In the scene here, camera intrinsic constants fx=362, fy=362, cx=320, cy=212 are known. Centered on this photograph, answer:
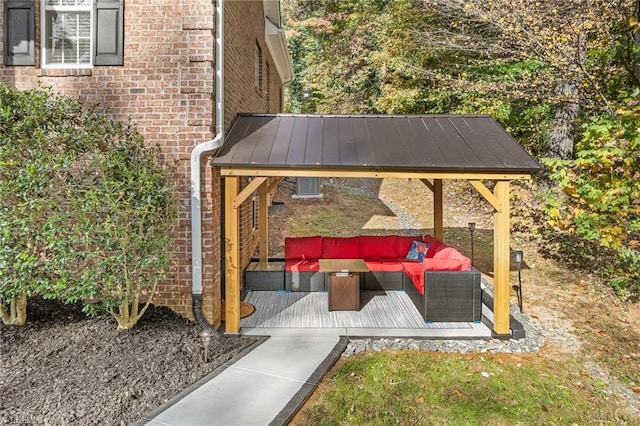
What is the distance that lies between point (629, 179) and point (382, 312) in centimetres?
434

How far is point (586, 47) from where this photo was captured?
865cm

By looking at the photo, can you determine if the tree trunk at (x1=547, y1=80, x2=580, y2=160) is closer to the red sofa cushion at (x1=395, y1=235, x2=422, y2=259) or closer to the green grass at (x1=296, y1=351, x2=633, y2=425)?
the red sofa cushion at (x1=395, y1=235, x2=422, y2=259)

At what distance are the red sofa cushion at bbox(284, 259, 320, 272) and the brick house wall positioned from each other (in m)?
2.19

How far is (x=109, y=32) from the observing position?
18.0ft

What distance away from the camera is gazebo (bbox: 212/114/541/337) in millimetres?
5289

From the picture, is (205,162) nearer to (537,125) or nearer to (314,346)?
(314,346)

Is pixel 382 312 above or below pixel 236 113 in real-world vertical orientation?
below

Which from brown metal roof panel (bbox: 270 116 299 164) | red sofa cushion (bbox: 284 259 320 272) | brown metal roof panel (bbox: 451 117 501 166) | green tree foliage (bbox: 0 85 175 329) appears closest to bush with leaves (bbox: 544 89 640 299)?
brown metal roof panel (bbox: 451 117 501 166)

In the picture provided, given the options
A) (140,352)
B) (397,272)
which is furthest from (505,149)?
(140,352)

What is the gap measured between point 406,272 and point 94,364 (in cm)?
529

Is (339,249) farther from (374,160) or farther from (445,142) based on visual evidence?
(445,142)

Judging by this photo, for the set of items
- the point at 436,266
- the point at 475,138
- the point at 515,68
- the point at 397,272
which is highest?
the point at 515,68

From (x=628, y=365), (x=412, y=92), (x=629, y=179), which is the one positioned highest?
(x=412, y=92)

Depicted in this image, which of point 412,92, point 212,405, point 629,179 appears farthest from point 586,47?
point 212,405
